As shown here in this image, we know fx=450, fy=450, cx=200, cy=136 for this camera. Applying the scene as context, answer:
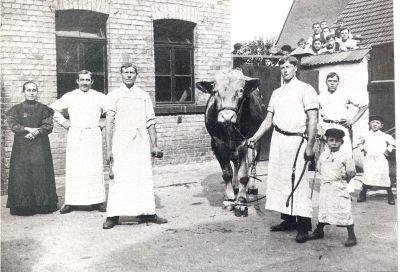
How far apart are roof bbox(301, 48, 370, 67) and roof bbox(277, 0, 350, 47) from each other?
14.7 meters

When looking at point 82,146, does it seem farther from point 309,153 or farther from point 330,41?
point 330,41

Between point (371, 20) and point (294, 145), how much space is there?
221 inches

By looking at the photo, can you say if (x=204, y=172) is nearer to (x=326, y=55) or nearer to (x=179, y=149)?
(x=179, y=149)

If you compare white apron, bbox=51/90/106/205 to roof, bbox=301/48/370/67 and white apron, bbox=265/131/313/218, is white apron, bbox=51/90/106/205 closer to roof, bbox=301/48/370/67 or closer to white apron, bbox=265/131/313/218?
white apron, bbox=265/131/313/218

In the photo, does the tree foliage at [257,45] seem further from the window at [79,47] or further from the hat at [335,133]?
the hat at [335,133]

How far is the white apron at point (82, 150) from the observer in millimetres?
6621

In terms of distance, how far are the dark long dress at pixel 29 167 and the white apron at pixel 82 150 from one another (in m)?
0.28

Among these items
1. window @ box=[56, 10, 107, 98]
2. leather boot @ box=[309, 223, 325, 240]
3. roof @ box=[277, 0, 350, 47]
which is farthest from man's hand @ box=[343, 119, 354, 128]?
roof @ box=[277, 0, 350, 47]

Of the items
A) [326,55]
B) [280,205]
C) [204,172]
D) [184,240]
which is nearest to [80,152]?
[184,240]

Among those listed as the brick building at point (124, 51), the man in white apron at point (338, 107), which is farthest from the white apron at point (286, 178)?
the brick building at point (124, 51)

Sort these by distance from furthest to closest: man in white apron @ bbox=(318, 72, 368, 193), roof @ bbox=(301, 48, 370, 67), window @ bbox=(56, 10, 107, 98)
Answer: roof @ bbox=(301, 48, 370, 67) < window @ bbox=(56, 10, 107, 98) < man in white apron @ bbox=(318, 72, 368, 193)

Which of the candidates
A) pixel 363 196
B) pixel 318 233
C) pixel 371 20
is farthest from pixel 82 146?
pixel 371 20

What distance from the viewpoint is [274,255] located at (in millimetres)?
4504

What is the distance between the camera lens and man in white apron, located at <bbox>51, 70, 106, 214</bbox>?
6625 mm
